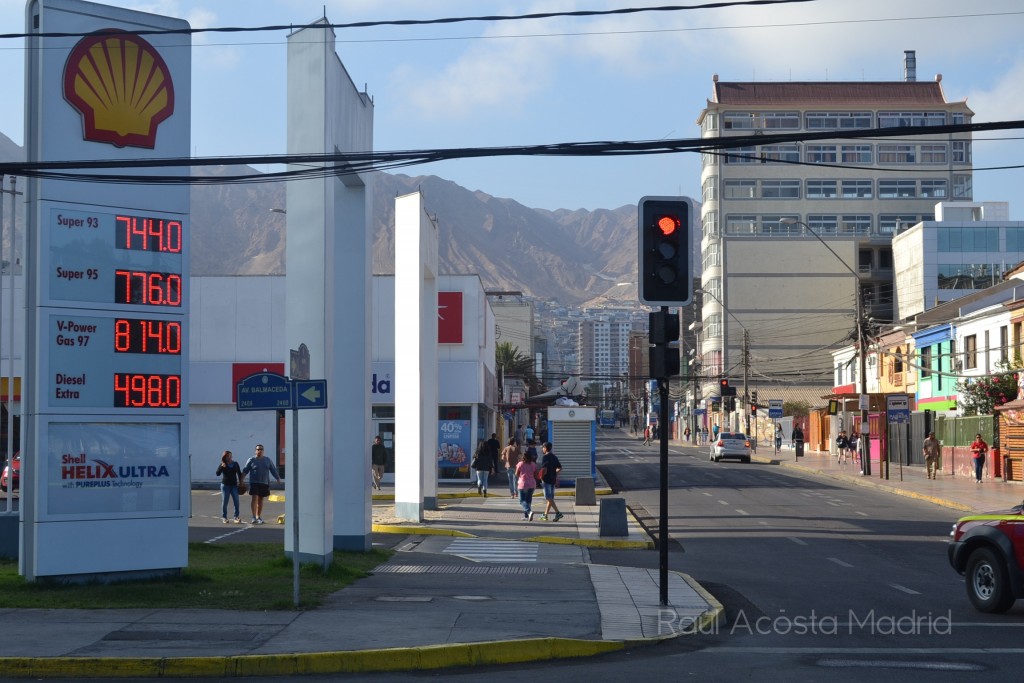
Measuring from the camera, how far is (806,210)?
113 meters

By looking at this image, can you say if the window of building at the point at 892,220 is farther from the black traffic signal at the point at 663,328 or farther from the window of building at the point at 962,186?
the black traffic signal at the point at 663,328

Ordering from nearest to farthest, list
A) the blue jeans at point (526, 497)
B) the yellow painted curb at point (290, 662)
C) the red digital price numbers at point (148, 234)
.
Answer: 1. the yellow painted curb at point (290, 662)
2. the red digital price numbers at point (148, 234)
3. the blue jeans at point (526, 497)

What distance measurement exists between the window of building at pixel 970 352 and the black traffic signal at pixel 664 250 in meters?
41.6

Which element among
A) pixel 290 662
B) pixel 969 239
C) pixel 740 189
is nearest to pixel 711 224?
pixel 740 189

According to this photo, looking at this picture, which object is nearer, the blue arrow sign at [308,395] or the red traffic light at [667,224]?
the blue arrow sign at [308,395]

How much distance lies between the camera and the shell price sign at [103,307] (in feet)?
46.5

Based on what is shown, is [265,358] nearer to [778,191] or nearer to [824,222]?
[778,191]

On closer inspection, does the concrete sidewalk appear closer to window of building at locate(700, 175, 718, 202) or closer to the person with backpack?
the person with backpack

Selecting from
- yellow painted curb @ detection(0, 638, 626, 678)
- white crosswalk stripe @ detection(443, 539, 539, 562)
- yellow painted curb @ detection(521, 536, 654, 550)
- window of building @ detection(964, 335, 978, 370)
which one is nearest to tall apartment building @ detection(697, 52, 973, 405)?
window of building @ detection(964, 335, 978, 370)

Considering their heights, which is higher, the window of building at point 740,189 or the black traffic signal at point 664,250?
the window of building at point 740,189

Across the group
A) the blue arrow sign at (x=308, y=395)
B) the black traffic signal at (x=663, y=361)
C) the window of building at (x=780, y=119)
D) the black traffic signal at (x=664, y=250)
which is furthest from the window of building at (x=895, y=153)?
the blue arrow sign at (x=308, y=395)

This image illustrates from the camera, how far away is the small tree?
46.9 meters

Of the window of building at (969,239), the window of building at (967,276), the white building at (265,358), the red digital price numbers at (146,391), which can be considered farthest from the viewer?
the window of building at (969,239)

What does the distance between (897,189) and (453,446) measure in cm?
8295
